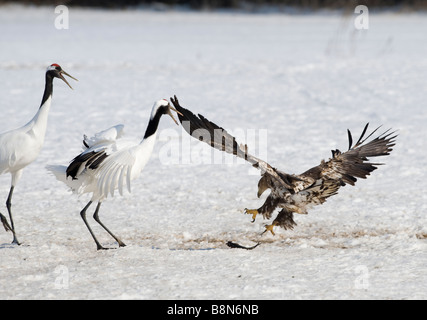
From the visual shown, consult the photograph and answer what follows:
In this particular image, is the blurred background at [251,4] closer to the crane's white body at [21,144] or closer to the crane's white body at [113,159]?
the crane's white body at [21,144]

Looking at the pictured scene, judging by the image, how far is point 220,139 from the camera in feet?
17.7

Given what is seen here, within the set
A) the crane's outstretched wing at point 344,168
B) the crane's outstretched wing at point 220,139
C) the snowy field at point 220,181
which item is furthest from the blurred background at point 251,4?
the crane's outstretched wing at point 220,139

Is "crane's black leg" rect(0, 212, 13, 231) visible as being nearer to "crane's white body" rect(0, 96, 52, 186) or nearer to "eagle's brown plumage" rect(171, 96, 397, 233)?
"crane's white body" rect(0, 96, 52, 186)

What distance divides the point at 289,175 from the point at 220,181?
2.05m

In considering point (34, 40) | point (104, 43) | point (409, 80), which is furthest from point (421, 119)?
point (34, 40)

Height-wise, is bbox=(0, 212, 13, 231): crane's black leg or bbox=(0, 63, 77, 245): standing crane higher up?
bbox=(0, 63, 77, 245): standing crane

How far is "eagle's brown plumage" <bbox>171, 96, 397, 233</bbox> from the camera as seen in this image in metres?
5.39

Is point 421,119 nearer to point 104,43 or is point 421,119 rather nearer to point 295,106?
point 295,106

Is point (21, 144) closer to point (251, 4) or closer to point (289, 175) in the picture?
point (289, 175)

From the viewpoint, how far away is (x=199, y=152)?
28.9 ft

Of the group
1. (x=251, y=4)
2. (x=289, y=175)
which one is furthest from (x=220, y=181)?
(x=251, y=4)

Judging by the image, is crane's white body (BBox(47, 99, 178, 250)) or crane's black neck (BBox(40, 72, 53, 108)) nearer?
crane's white body (BBox(47, 99, 178, 250))

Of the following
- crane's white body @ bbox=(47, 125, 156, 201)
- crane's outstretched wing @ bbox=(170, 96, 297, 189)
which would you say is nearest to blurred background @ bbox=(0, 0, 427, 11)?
crane's outstretched wing @ bbox=(170, 96, 297, 189)

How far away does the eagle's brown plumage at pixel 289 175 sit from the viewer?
5391 mm
